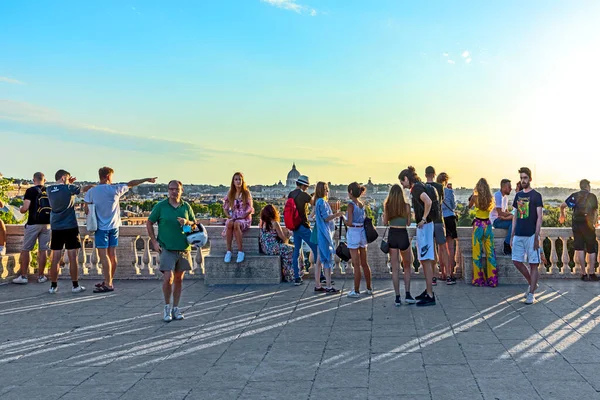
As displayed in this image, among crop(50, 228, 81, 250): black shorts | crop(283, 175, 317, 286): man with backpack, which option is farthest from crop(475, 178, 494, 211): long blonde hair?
crop(50, 228, 81, 250): black shorts

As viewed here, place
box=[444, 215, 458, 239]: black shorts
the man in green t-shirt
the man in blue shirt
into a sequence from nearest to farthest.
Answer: the man in green t-shirt, the man in blue shirt, box=[444, 215, 458, 239]: black shorts

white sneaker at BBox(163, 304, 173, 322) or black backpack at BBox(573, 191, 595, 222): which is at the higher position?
black backpack at BBox(573, 191, 595, 222)

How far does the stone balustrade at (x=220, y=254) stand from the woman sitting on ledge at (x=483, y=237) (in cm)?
20

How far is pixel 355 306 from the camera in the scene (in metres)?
7.09

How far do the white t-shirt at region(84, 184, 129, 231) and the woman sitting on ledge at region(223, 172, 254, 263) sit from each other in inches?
63.5

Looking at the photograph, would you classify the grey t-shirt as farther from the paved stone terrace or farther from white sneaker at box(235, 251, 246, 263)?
white sneaker at box(235, 251, 246, 263)

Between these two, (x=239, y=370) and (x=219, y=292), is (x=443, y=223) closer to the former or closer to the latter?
(x=219, y=292)

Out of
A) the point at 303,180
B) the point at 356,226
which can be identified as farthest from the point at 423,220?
the point at 303,180

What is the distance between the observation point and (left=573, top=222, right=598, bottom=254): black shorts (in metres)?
8.80

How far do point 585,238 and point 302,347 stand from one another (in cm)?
590

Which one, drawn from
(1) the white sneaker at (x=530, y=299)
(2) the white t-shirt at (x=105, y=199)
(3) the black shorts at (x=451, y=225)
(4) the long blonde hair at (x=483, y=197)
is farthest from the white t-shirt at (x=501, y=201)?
(2) the white t-shirt at (x=105, y=199)

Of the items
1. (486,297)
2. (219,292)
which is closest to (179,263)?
(219,292)

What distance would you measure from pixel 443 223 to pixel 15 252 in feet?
24.9

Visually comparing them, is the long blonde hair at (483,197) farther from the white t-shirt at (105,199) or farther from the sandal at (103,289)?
the sandal at (103,289)
